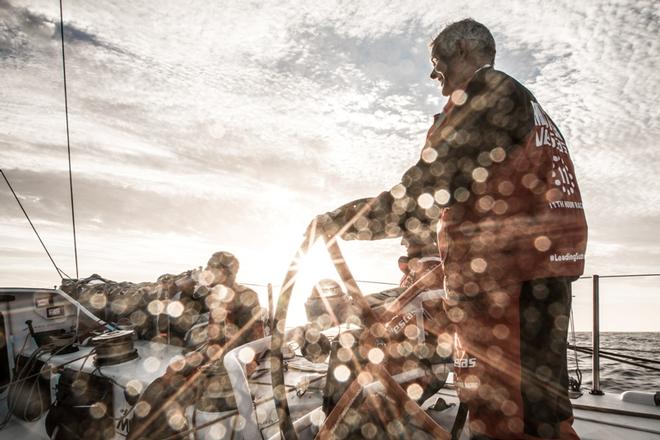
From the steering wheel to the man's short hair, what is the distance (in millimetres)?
914

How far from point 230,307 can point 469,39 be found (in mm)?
4423

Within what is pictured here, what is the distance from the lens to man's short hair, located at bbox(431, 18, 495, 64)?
1.47m

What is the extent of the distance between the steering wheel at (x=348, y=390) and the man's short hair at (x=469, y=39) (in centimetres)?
91

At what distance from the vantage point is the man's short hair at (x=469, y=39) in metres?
1.47

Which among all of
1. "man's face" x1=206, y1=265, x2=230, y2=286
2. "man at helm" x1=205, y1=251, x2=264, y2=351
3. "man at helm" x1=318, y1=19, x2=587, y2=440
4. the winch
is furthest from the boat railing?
the winch

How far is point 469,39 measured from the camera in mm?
1466

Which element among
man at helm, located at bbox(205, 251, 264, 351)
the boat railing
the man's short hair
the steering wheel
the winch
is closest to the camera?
the steering wheel

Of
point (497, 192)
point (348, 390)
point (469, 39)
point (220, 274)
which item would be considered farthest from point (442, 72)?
point (220, 274)

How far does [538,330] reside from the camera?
4.13ft

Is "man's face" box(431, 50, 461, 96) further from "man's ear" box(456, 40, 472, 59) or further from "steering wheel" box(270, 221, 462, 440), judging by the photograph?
"steering wheel" box(270, 221, 462, 440)

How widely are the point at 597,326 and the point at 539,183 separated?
10.6 feet

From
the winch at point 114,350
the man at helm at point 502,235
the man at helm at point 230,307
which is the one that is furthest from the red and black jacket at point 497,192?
the winch at point 114,350

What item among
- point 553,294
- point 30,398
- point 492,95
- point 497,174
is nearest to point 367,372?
point 553,294

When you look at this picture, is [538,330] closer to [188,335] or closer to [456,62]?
[456,62]
